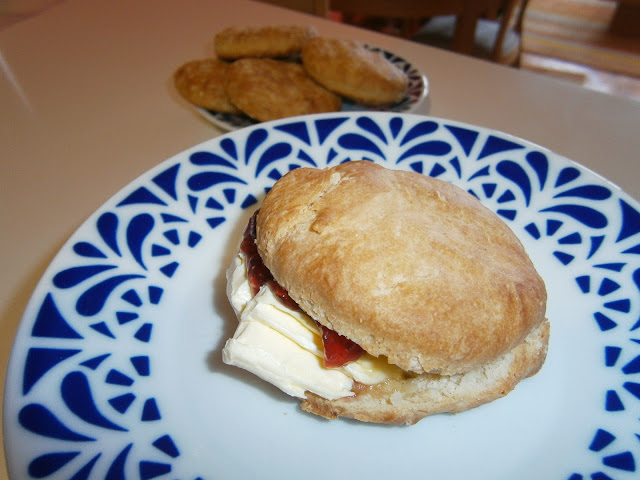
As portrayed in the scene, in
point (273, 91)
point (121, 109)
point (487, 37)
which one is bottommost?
point (487, 37)

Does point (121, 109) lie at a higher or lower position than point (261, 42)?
lower

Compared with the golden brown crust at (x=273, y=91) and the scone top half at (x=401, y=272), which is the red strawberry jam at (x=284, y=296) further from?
the golden brown crust at (x=273, y=91)

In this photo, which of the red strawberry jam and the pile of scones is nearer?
the red strawberry jam

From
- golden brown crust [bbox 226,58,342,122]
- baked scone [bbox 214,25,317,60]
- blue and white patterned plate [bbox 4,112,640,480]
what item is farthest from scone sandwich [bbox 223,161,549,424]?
baked scone [bbox 214,25,317,60]

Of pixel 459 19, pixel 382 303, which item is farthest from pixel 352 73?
pixel 459 19

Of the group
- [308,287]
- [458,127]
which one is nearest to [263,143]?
[458,127]

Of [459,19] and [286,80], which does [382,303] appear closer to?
[286,80]

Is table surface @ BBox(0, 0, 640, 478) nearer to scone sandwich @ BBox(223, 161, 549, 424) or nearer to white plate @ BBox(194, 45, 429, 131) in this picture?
white plate @ BBox(194, 45, 429, 131)

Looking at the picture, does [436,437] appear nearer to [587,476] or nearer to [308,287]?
[587,476]
